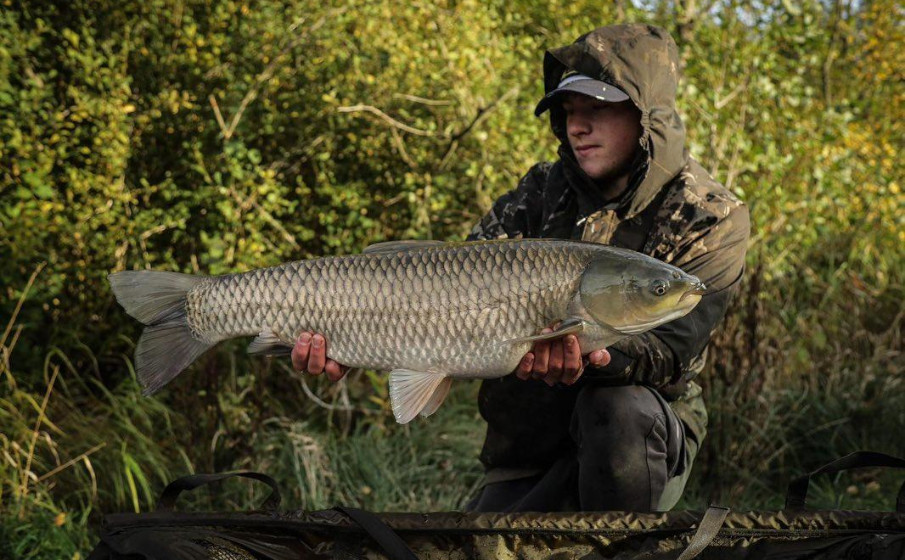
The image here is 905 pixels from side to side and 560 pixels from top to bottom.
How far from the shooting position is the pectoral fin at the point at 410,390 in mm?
1789

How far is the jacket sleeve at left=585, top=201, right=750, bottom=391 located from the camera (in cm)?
197

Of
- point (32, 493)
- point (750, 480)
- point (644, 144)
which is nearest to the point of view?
point (644, 144)

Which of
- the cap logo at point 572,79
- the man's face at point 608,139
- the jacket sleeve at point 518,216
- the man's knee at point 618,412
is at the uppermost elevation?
the cap logo at point 572,79

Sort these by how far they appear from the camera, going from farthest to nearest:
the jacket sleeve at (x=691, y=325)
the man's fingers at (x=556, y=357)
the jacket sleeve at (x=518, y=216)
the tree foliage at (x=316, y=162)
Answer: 1. the tree foliage at (x=316, y=162)
2. the jacket sleeve at (x=518, y=216)
3. the jacket sleeve at (x=691, y=325)
4. the man's fingers at (x=556, y=357)

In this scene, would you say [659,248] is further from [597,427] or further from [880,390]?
[880,390]

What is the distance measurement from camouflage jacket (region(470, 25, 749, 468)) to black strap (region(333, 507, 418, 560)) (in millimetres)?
537

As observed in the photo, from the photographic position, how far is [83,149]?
336 centimetres

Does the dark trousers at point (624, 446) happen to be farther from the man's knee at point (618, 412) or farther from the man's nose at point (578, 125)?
the man's nose at point (578, 125)

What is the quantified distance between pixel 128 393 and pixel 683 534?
6.68 ft

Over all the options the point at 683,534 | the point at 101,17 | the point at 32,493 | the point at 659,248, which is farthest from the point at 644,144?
the point at 101,17

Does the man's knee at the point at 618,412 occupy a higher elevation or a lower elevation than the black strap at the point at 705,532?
higher

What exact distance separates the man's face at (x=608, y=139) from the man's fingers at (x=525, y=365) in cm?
63

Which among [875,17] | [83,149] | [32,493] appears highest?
[875,17]

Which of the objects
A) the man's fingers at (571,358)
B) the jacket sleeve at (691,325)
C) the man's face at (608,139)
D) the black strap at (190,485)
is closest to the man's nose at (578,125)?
the man's face at (608,139)
